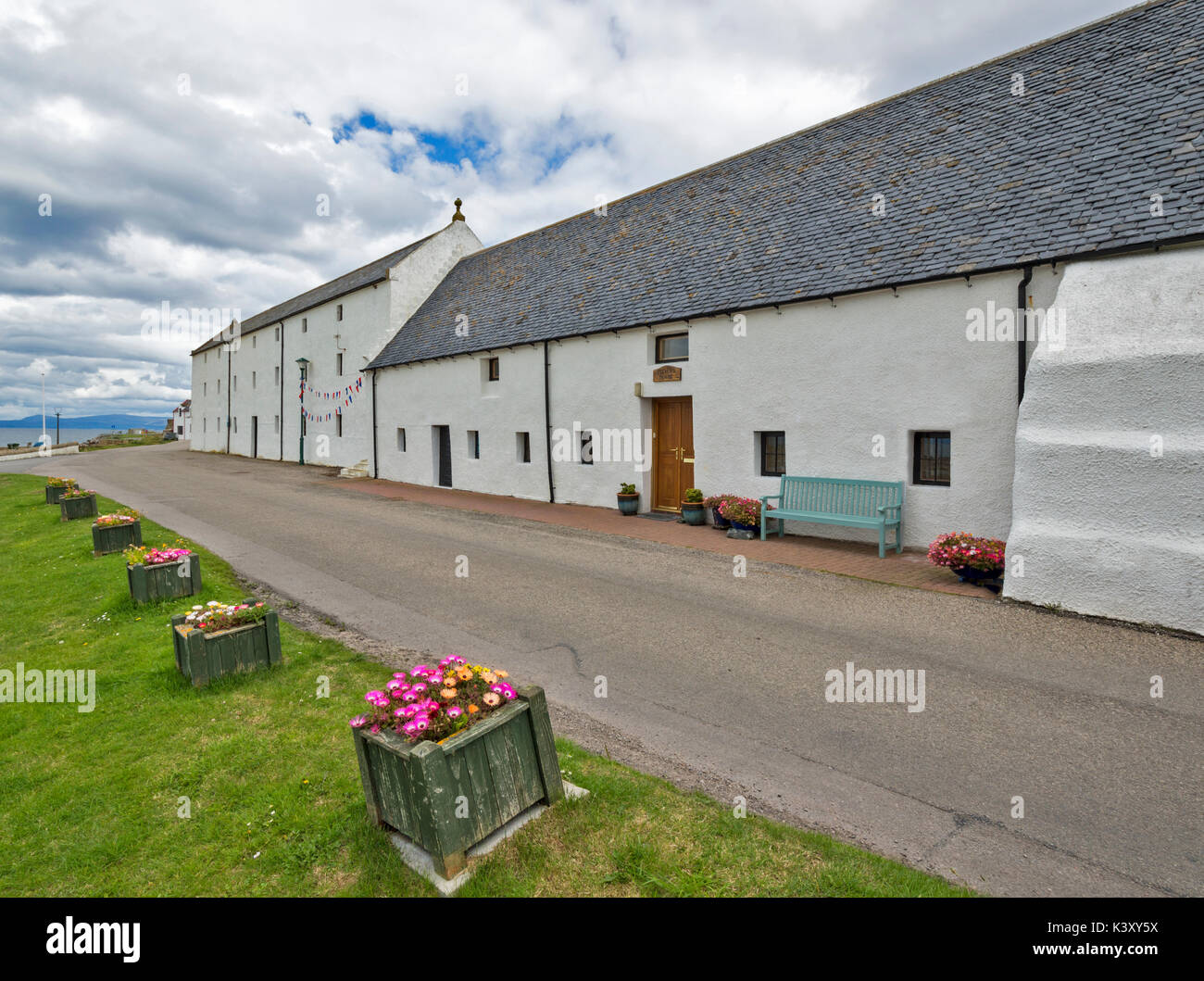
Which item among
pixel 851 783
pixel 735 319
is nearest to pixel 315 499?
pixel 735 319

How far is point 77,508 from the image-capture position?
15.2 metres

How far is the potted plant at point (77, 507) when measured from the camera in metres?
15.1

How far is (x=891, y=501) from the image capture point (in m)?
11.6

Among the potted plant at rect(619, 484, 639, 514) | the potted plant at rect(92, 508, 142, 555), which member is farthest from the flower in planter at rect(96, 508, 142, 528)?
the potted plant at rect(619, 484, 639, 514)

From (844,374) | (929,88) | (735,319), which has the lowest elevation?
(844,374)

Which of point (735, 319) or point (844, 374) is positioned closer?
point (844, 374)

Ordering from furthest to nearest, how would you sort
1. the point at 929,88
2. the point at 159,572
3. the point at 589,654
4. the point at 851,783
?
the point at 929,88, the point at 159,572, the point at 589,654, the point at 851,783

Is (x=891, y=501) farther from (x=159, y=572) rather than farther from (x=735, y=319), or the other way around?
(x=159, y=572)

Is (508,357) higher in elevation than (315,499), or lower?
higher

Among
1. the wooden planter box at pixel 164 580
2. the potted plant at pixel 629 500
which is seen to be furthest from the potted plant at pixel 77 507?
the potted plant at pixel 629 500

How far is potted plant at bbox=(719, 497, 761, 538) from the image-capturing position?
1316cm

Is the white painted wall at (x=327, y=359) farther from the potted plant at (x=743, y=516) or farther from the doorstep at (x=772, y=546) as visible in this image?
the potted plant at (x=743, y=516)

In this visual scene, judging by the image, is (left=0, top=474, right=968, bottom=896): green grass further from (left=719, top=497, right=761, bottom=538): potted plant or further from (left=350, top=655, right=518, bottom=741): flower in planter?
(left=719, top=497, right=761, bottom=538): potted plant
